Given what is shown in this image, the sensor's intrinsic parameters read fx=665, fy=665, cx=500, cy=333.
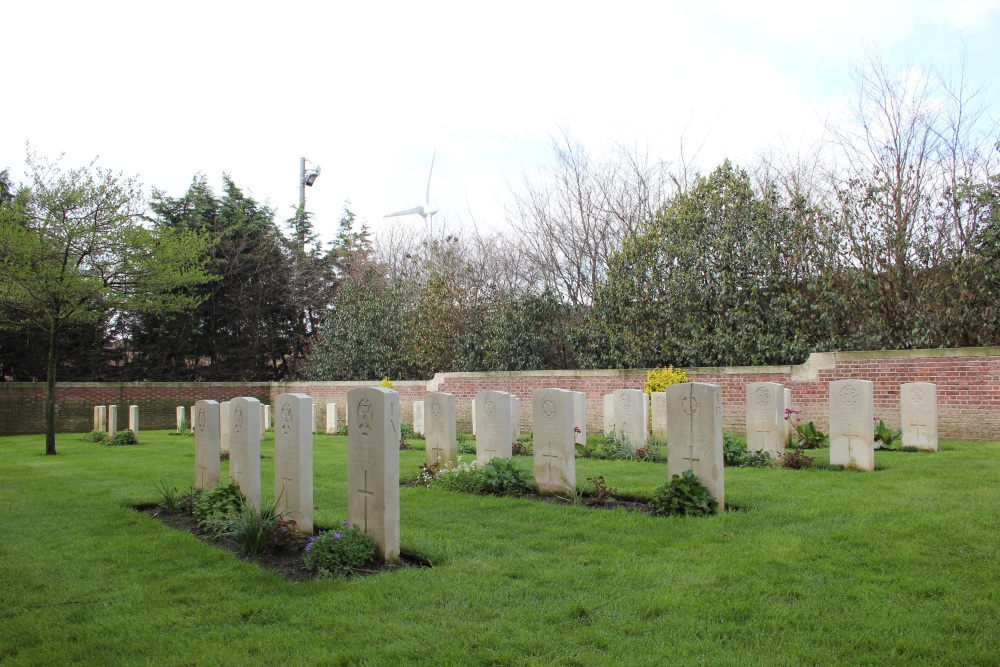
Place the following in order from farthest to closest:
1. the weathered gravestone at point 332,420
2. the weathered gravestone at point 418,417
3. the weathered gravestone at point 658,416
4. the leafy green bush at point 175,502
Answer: the weathered gravestone at point 332,420 → the weathered gravestone at point 418,417 → the weathered gravestone at point 658,416 → the leafy green bush at point 175,502

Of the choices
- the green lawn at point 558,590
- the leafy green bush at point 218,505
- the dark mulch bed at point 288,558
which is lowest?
the dark mulch bed at point 288,558

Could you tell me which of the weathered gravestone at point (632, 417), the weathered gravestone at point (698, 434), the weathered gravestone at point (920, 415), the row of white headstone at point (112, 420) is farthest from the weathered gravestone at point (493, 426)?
the row of white headstone at point (112, 420)

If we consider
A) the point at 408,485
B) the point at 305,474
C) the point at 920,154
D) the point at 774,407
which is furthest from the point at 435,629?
the point at 920,154

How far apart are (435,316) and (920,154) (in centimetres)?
1375

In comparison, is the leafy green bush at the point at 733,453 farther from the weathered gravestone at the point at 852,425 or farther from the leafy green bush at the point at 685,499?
the leafy green bush at the point at 685,499

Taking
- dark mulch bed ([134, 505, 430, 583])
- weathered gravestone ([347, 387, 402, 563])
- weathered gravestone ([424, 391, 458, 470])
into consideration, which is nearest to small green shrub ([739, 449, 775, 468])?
weathered gravestone ([424, 391, 458, 470])

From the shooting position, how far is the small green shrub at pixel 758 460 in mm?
9289

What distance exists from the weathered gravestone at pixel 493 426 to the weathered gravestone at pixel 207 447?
3327 millimetres

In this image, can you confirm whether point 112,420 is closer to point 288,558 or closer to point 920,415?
point 288,558

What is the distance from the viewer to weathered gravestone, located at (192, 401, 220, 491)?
298 inches

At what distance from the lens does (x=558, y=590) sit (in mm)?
4250

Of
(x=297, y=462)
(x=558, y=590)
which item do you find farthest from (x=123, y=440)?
(x=558, y=590)

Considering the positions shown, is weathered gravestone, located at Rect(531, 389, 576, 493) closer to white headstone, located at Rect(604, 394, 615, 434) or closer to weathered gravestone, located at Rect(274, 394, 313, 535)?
weathered gravestone, located at Rect(274, 394, 313, 535)

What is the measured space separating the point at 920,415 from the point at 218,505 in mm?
9969
